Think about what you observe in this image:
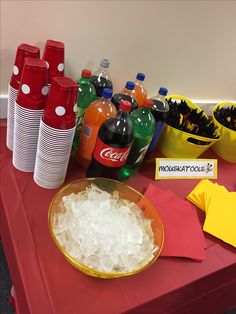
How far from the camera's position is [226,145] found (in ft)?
4.16

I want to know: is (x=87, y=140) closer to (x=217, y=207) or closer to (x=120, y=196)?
(x=120, y=196)

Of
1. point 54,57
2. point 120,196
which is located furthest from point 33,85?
point 120,196

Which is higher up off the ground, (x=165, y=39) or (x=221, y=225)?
(x=165, y=39)

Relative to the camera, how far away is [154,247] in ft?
2.62

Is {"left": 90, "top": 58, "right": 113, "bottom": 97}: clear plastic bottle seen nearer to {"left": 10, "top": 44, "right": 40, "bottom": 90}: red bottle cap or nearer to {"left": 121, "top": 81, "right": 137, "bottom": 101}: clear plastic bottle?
{"left": 121, "top": 81, "right": 137, "bottom": 101}: clear plastic bottle

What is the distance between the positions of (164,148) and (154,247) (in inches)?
19.5

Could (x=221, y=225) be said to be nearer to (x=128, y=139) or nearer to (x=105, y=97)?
(x=128, y=139)

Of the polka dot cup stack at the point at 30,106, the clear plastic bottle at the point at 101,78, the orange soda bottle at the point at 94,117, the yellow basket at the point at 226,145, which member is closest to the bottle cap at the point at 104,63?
the clear plastic bottle at the point at 101,78

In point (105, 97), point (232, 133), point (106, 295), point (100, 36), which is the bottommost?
point (106, 295)

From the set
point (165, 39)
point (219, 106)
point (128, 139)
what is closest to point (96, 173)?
point (128, 139)

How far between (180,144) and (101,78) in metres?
0.37

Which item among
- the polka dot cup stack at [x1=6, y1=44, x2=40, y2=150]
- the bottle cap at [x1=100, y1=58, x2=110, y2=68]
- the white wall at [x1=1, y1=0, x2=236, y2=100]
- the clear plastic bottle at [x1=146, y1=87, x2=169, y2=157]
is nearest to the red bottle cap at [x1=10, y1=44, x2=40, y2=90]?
the polka dot cup stack at [x1=6, y1=44, x2=40, y2=150]

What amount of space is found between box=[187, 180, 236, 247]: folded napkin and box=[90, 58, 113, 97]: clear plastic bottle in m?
0.47

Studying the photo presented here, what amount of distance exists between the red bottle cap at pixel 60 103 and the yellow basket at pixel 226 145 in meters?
0.71
